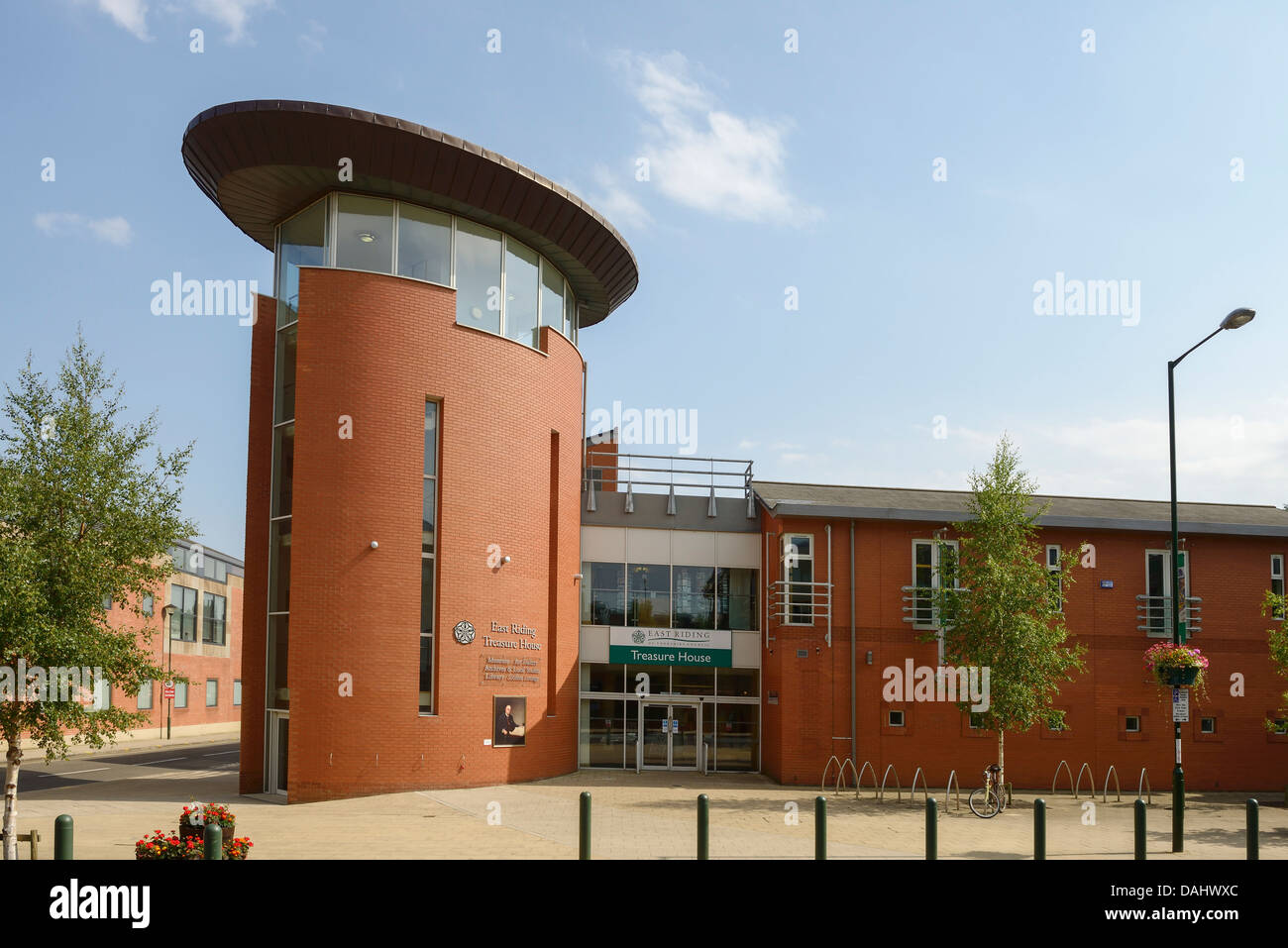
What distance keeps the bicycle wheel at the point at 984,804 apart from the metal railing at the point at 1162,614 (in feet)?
22.1

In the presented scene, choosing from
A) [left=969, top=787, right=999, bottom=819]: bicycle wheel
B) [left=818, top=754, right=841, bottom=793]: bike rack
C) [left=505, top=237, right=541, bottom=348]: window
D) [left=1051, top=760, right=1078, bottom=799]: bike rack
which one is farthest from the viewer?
[left=505, top=237, right=541, bottom=348]: window

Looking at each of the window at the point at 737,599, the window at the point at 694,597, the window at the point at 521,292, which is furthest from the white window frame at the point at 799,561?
the window at the point at 521,292

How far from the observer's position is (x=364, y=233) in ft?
72.7

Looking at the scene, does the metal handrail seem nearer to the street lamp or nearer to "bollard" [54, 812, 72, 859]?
"bollard" [54, 812, 72, 859]

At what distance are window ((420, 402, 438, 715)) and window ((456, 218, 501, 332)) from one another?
2305 mm

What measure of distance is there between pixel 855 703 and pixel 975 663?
3.90 metres

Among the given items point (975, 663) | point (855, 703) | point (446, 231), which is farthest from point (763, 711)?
point (446, 231)

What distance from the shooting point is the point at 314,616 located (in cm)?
2084

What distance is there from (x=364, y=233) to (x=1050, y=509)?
18.5 m

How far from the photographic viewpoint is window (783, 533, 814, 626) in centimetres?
2519

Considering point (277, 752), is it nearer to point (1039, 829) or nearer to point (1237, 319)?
point (1039, 829)

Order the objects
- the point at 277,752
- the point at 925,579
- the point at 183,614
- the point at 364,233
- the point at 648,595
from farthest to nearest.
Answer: the point at 183,614
the point at 648,595
the point at 925,579
the point at 364,233
the point at 277,752

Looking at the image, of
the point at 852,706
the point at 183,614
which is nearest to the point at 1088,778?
the point at 852,706

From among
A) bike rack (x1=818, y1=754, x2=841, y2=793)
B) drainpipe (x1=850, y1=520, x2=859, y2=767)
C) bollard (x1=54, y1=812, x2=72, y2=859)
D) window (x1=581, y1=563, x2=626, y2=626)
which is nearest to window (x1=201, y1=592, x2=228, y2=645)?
window (x1=581, y1=563, x2=626, y2=626)
